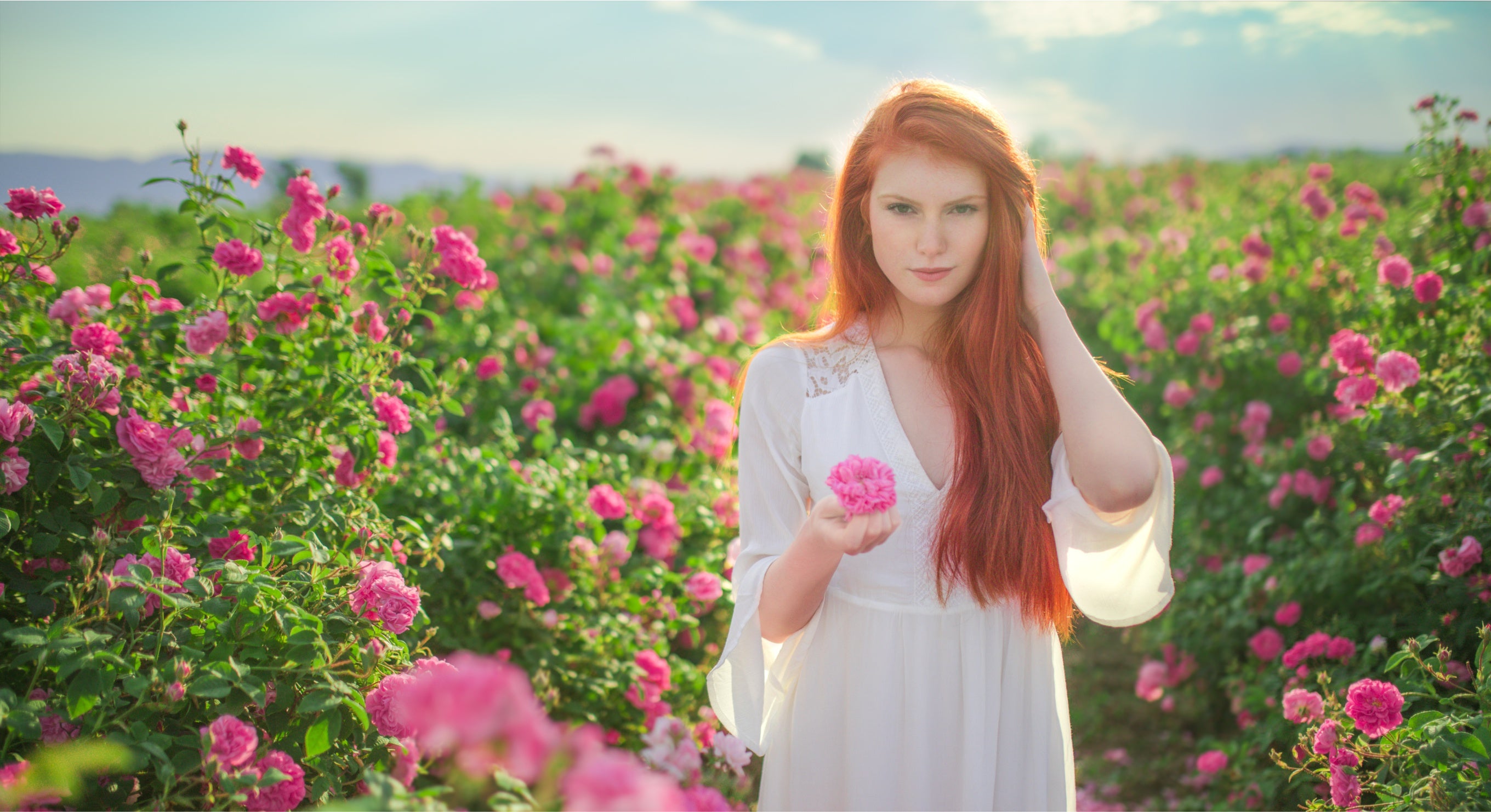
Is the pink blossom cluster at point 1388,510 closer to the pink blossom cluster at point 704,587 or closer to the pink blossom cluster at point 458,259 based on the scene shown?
the pink blossom cluster at point 704,587

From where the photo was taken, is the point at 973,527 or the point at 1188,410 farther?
the point at 1188,410

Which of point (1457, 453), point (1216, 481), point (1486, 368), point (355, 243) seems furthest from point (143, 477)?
point (1216, 481)

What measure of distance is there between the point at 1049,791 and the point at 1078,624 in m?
2.61

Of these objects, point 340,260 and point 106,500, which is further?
point 340,260

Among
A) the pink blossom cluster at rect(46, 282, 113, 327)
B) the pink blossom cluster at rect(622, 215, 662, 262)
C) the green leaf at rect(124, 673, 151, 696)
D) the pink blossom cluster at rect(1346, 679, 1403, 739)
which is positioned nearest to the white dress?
the pink blossom cluster at rect(1346, 679, 1403, 739)

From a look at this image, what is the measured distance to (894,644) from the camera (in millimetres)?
1467

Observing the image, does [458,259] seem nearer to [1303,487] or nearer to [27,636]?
[27,636]

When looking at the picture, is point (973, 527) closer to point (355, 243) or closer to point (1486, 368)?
point (355, 243)

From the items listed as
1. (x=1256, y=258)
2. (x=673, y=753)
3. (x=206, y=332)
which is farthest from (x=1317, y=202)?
(x=206, y=332)

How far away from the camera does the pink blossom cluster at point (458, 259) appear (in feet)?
6.26

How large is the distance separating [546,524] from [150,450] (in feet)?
3.42

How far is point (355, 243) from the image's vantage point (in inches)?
76.5

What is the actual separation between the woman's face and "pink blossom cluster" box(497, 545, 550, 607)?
1.14 m

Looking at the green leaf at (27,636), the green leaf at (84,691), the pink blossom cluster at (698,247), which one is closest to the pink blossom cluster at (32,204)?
the green leaf at (27,636)
